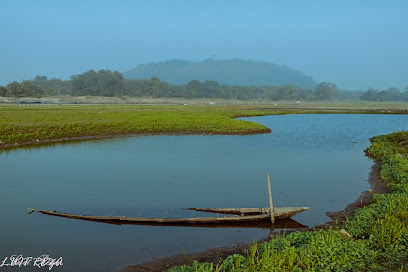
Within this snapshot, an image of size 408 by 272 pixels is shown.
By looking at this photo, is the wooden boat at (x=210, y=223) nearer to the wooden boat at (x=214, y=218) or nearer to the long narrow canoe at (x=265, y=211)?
the wooden boat at (x=214, y=218)

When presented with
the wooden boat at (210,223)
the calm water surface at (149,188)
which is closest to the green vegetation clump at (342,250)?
the calm water surface at (149,188)

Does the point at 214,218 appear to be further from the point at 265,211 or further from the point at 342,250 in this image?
the point at 342,250

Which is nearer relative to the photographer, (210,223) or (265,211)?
(210,223)

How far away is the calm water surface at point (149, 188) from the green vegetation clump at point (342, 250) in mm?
2331

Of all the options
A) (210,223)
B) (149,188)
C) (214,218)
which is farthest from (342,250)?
(149,188)

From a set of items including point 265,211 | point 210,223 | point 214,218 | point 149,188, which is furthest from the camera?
point 149,188

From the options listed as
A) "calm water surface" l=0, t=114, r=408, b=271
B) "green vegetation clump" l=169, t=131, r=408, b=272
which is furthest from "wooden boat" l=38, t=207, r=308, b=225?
"green vegetation clump" l=169, t=131, r=408, b=272

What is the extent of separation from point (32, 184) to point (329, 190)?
19204 mm

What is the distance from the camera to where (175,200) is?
19094mm

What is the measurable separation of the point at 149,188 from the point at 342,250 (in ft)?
42.9

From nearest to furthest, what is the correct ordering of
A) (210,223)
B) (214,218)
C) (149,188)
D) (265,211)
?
(214,218)
(210,223)
(265,211)
(149,188)

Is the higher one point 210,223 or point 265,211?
point 265,211

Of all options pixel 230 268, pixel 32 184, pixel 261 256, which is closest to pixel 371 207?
pixel 261 256

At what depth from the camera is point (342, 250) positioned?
11.2m
